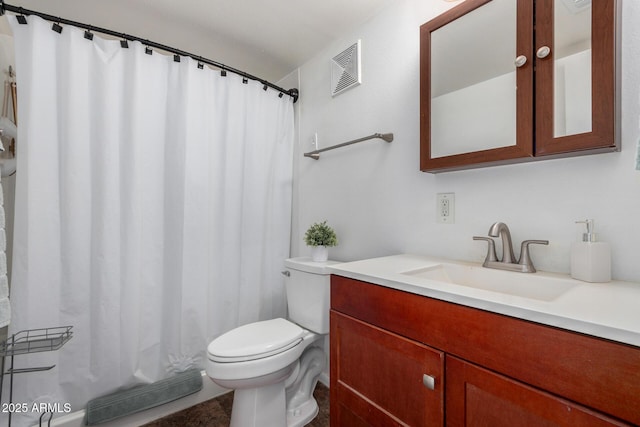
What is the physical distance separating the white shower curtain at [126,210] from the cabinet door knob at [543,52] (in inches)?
62.6

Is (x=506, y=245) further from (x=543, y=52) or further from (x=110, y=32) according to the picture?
(x=110, y=32)

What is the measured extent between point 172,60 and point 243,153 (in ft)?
2.16

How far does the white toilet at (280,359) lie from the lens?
125 cm

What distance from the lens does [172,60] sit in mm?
1654

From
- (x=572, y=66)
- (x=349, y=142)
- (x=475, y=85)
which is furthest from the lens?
(x=349, y=142)

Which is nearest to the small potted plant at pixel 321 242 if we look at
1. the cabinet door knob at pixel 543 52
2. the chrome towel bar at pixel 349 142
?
the chrome towel bar at pixel 349 142

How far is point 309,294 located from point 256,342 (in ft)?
1.15

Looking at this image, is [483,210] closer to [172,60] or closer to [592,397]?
[592,397]

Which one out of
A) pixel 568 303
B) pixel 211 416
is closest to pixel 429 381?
pixel 568 303

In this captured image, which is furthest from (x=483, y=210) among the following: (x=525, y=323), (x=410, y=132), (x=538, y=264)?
(x=525, y=323)

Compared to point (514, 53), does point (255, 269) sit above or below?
below

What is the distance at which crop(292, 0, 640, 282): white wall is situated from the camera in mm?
853

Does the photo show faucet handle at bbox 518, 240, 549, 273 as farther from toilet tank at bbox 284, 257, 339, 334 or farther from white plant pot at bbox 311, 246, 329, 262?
white plant pot at bbox 311, 246, 329, 262

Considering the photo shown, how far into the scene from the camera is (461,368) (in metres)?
0.71
